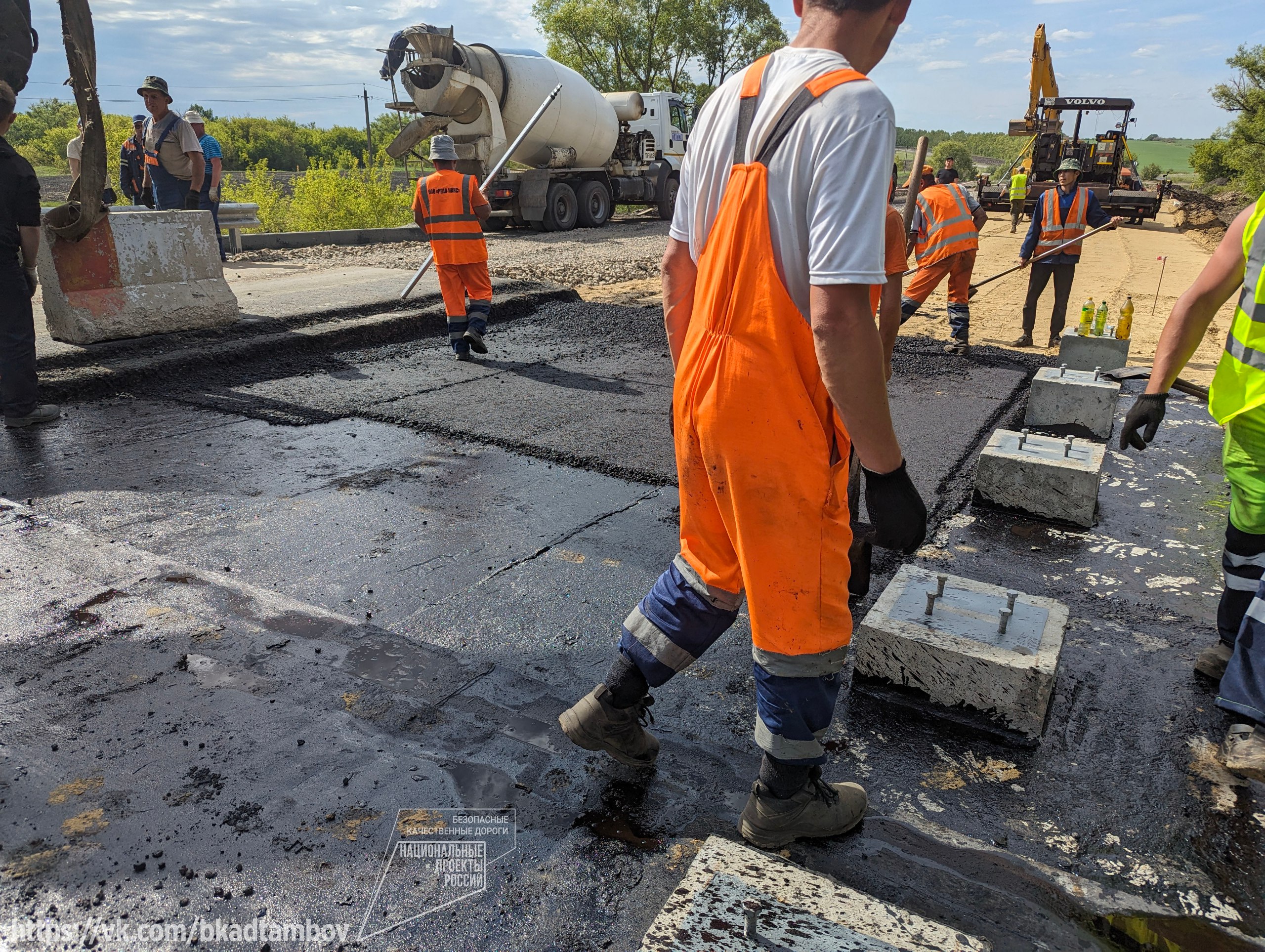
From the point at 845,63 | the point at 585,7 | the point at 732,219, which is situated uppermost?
the point at 585,7

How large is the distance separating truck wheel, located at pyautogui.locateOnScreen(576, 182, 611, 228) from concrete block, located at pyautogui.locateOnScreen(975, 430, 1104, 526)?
1549 centimetres

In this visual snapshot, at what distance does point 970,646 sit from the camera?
96.4 inches

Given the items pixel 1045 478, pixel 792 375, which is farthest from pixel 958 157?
pixel 792 375

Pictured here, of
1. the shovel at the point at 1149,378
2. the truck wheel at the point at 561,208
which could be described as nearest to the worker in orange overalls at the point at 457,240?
the shovel at the point at 1149,378

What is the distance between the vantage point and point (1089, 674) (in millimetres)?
2713

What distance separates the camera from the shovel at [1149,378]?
133 inches

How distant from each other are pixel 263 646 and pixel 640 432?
2.91 m

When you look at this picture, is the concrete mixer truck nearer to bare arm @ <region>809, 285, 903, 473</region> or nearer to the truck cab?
the truck cab

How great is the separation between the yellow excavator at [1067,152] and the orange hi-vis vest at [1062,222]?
17138mm

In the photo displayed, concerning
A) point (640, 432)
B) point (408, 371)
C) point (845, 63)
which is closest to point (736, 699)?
point (845, 63)

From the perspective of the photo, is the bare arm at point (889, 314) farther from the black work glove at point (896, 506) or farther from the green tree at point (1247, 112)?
the green tree at point (1247, 112)

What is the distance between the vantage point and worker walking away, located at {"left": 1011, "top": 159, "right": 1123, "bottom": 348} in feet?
26.2

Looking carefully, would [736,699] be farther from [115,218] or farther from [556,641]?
A: [115,218]

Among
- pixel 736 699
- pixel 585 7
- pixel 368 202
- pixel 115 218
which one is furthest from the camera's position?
pixel 585 7
